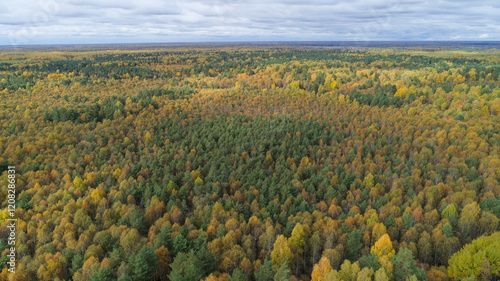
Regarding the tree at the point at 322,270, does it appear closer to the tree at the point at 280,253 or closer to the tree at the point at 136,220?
the tree at the point at 280,253

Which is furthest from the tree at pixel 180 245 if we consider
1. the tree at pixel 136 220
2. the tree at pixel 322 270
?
the tree at pixel 322 270

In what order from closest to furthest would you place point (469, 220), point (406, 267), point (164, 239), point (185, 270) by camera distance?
point (185, 270) → point (406, 267) → point (164, 239) → point (469, 220)

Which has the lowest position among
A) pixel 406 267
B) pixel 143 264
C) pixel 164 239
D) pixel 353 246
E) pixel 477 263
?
pixel 353 246

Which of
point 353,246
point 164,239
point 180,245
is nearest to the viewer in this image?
point 180,245

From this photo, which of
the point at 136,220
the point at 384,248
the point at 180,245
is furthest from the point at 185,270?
the point at 384,248

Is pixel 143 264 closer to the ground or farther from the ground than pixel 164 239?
farther from the ground

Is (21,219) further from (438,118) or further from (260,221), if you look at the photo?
(438,118)

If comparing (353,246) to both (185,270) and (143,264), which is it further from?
(143,264)

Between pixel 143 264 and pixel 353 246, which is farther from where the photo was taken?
pixel 353 246
